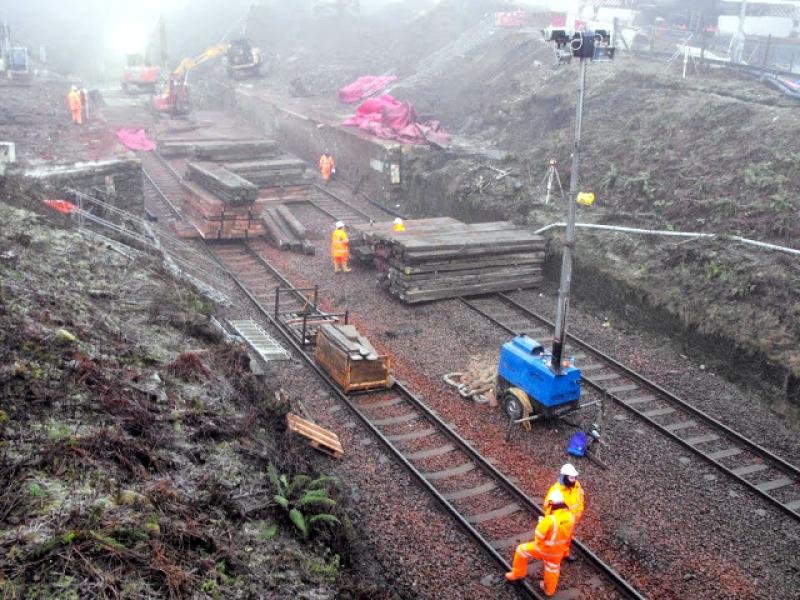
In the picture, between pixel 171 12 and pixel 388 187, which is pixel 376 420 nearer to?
pixel 388 187

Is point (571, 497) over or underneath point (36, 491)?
underneath

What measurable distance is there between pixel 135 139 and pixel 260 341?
2237 centimetres

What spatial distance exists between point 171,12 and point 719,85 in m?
68.6

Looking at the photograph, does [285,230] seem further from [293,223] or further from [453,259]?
[453,259]

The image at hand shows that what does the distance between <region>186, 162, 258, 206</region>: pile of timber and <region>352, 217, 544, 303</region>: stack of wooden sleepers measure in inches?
155

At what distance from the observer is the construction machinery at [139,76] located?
42.9 meters

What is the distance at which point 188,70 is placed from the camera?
42.8m

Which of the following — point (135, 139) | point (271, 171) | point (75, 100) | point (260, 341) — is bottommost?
point (260, 341)

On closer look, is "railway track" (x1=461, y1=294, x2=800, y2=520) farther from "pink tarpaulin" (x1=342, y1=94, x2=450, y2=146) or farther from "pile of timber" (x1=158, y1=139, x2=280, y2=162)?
"pile of timber" (x1=158, y1=139, x2=280, y2=162)

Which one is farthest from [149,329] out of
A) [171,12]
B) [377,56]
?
[171,12]

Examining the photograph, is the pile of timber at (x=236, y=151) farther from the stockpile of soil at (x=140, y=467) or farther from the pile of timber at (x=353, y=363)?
the pile of timber at (x=353, y=363)

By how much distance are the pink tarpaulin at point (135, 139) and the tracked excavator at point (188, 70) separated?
4399mm

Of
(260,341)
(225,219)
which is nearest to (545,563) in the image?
(260,341)

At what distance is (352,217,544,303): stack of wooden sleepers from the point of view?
16750 mm
